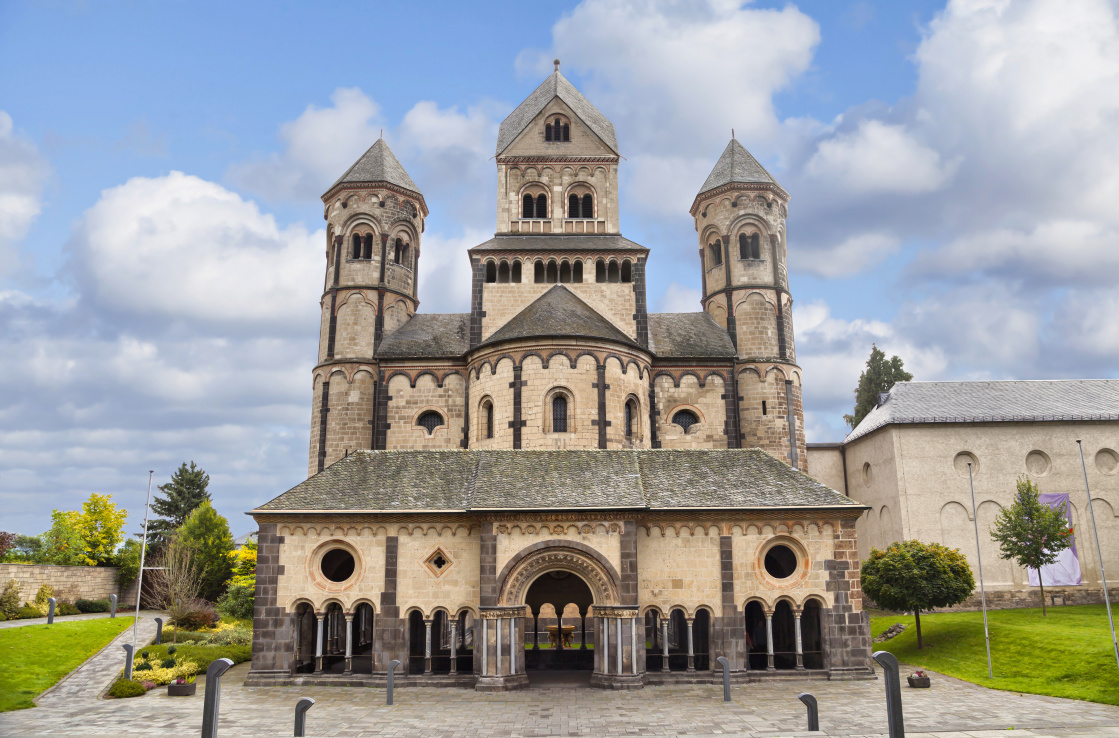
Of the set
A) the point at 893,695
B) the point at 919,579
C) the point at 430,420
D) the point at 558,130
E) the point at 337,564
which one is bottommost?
the point at 893,695

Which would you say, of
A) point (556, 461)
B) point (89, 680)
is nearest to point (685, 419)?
point (556, 461)

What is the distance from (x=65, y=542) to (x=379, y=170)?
33.9 m

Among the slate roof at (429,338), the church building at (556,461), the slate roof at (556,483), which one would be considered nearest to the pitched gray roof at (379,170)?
the church building at (556,461)

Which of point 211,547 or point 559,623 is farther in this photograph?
point 211,547

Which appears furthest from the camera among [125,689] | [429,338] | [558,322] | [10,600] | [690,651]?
Result: [429,338]

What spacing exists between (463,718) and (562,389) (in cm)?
1667

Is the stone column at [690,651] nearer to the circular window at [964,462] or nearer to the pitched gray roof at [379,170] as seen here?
the circular window at [964,462]

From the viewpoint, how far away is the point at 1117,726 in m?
18.2

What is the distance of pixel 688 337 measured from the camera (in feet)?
131

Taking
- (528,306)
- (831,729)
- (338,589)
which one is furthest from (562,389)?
(831,729)

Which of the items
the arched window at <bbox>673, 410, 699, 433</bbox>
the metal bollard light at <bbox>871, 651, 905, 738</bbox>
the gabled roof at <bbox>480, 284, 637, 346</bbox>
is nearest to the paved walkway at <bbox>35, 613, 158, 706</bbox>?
the gabled roof at <bbox>480, 284, 637, 346</bbox>

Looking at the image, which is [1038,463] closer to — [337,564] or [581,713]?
[581,713]

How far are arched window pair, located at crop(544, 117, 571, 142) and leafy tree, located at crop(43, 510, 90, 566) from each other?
4228cm

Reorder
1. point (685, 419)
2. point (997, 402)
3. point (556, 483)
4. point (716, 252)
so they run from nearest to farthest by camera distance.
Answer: point (556, 483)
point (685, 419)
point (997, 402)
point (716, 252)
